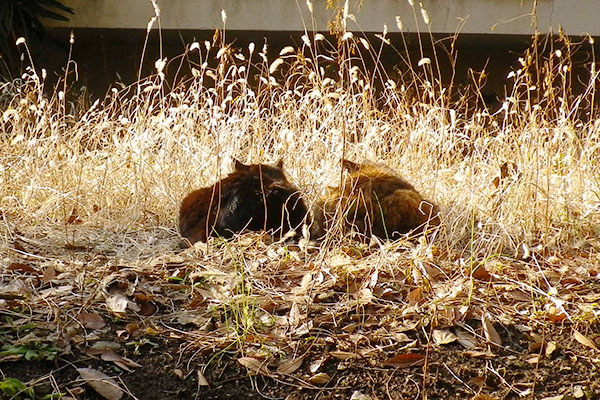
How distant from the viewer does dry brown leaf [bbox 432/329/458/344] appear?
10.9 feet

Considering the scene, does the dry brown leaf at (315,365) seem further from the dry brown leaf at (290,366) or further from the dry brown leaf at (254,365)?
the dry brown leaf at (254,365)

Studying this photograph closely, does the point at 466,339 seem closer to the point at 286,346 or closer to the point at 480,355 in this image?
the point at 480,355

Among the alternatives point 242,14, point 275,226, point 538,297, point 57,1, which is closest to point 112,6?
point 57,1

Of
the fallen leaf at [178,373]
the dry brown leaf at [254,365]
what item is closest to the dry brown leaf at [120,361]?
the fallen leaf at [178,373]

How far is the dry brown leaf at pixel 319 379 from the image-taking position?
122 inches

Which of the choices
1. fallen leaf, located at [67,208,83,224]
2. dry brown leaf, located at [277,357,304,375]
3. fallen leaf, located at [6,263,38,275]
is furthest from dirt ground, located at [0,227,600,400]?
fallen leaf, located at [67,208,83,224]

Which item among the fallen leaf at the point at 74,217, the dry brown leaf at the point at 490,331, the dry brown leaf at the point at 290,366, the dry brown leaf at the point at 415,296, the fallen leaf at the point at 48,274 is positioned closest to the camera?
the dry brown leaf at the point at 290,366

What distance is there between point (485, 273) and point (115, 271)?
6.07 ft

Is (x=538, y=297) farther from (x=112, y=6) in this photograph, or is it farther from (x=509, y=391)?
(x=112, y=6)

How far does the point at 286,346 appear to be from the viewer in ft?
10.7

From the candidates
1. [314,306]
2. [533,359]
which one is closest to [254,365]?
[314,306]

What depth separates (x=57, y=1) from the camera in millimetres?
10141

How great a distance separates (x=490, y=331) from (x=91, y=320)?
174 cm

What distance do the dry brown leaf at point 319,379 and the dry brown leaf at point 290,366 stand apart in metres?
0.09
